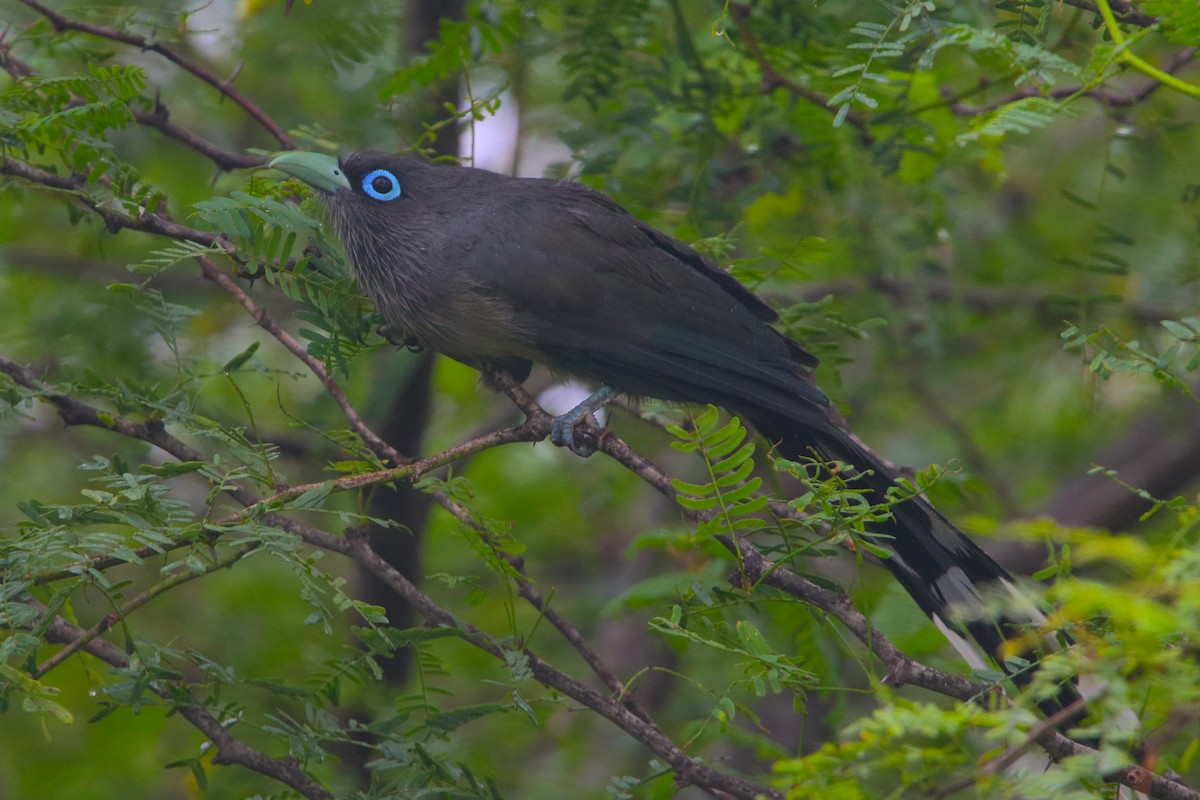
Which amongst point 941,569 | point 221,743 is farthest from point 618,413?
point 221,743

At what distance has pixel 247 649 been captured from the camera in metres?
5.04

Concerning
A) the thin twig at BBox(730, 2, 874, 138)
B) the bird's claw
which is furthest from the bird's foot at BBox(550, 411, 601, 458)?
the thin twig at BBox(730, 2, 874, 138)

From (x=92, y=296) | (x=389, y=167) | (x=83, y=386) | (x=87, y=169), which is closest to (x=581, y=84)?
(x=389, y=167)

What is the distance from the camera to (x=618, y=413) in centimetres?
599

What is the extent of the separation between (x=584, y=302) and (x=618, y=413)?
2.22 metres

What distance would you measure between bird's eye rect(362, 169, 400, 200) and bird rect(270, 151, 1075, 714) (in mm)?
57

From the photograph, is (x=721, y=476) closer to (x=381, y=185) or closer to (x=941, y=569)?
(x=941, y=569)

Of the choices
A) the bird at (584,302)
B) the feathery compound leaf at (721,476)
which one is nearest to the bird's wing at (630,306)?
the bird at (584,302)

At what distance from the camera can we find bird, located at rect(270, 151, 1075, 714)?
3705 mm

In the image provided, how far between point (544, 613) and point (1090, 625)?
4.07 ft

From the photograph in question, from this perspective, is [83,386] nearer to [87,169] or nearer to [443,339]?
[87,169]

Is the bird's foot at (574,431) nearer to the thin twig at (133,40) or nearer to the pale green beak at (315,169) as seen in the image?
the pale green beak at (315,169)

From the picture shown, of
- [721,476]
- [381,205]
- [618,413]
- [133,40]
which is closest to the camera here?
[721,476]

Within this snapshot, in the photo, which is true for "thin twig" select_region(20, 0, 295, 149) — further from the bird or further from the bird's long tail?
the bird's long tail
